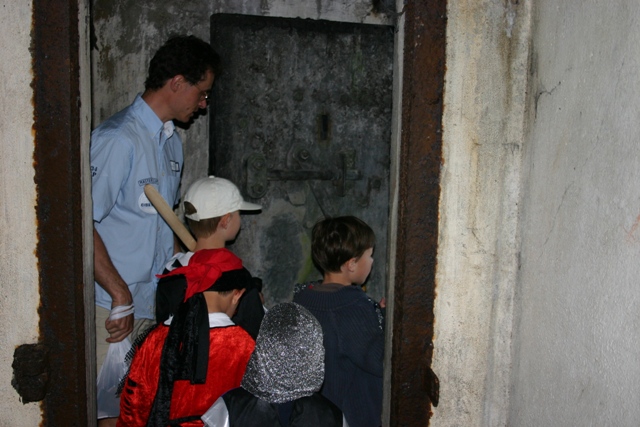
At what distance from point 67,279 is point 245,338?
69 centimetres

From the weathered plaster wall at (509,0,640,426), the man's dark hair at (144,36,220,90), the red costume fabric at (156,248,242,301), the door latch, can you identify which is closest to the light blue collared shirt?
the man's dark hair at (144,36,220,90)

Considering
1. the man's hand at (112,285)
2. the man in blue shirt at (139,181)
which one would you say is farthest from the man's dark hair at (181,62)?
the man's hand at (112,285)

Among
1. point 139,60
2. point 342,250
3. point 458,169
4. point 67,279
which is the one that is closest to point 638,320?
point 458,169

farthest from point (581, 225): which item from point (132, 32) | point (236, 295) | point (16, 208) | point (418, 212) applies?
point (132, 32)

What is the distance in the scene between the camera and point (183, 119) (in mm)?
2730

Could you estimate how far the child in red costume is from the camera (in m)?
2.00

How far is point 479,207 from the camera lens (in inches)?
71.6

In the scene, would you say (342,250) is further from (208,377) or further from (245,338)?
(208,377)

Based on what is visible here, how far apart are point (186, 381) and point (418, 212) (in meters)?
1.00

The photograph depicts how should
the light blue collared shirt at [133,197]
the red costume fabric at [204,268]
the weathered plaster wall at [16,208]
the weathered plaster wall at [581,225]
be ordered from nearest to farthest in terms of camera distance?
the weathered plaster wall at [581,225]
the weathered plaster wall at [16,208]
the red costume fabric at [204,268]
the light blue collared shirt at [133,197]

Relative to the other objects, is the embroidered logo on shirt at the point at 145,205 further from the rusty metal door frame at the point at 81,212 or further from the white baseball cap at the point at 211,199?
the rusty metal door frame at the point at 81,212

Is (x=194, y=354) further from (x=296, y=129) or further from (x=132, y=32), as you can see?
(x=132, y=32)

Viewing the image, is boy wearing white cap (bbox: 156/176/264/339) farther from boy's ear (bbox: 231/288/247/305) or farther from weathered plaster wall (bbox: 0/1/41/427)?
weathered plaster wall (bbox: 0/1/41/427)

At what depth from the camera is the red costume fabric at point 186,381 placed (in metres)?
2.07
